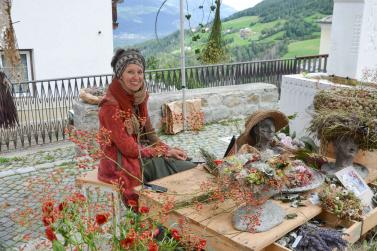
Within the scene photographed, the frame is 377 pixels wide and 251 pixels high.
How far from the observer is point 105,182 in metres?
3.29

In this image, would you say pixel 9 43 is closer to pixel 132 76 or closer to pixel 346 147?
pixel 132 76

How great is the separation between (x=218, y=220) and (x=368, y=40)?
12.0 ft

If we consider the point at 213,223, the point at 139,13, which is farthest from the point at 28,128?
the point at 139,13

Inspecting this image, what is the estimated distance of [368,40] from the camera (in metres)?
5.00

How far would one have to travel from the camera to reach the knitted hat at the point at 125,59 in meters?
3.32

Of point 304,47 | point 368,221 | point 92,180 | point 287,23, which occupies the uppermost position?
point 287,23

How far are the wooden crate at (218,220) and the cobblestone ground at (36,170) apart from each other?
1.09 m

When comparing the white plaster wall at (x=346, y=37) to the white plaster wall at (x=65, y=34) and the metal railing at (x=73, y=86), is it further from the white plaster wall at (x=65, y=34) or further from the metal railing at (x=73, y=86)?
the white plaster wall at (x=65, y=34)

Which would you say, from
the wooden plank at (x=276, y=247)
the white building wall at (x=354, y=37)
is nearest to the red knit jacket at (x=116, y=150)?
the wooden plank at (x=276, y=247)

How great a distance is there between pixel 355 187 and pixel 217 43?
72.8 inches

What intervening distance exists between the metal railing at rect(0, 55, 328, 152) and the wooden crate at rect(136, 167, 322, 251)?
3.80 m

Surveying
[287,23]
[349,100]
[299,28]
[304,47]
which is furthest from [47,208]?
[299,28]

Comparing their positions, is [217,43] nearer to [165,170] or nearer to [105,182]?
[165,170]

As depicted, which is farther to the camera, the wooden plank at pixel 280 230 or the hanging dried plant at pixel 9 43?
the hanging dried plant at pixel 9 43
